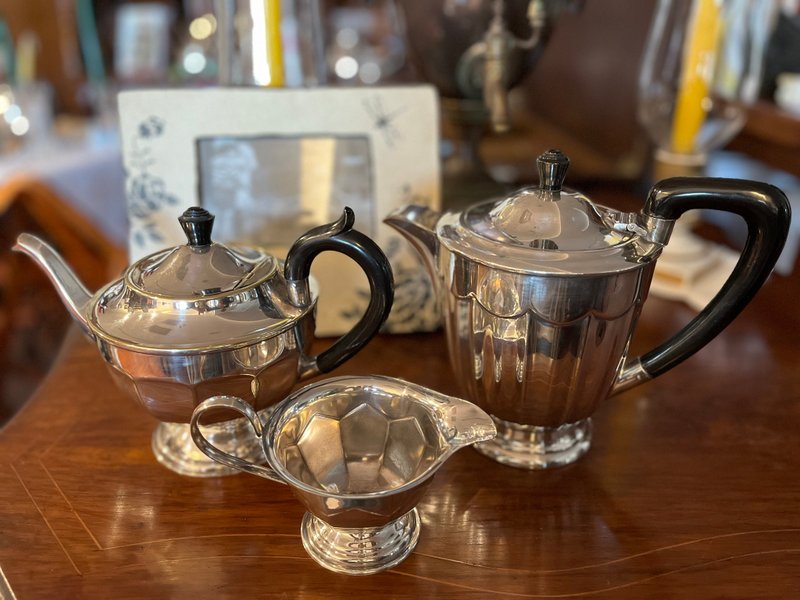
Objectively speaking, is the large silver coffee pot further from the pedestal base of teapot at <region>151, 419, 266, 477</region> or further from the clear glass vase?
the clear glass vase

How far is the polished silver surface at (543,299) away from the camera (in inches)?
16.3

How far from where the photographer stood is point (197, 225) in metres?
0.44

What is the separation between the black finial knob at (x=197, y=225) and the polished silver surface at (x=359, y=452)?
12cm

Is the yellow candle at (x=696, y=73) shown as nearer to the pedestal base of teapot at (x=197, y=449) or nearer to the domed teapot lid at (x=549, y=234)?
the domed teapot lid at (x=549, y=234)

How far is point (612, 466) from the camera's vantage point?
1.64ft

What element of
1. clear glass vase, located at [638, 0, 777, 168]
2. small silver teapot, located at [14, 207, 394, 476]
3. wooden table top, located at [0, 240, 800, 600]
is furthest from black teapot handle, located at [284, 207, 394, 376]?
clear glass vase, located at [638, 0, 777, 168]

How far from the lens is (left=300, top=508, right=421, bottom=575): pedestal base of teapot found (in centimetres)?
40

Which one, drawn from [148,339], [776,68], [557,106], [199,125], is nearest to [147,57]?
[557,106]

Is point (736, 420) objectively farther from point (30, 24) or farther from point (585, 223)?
point (30, 24)

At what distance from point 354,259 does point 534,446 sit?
0.64ft

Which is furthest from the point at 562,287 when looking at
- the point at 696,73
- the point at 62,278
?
the point at 696,73

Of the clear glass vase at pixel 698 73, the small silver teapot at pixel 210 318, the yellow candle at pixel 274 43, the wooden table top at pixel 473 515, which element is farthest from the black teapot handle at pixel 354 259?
the clear glass vase at pixel 698 73

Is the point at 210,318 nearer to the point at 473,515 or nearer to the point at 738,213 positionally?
the point at 473,515

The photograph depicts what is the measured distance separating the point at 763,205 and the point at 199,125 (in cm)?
47
